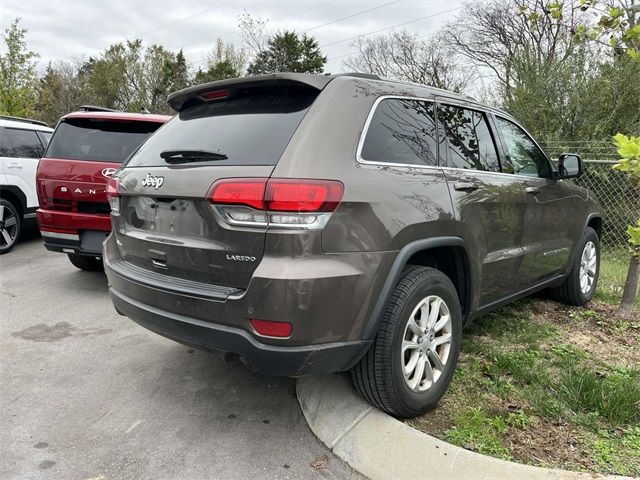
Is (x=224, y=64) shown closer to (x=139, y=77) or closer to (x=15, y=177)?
(x=139, y=77)

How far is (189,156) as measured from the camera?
267 centimetres

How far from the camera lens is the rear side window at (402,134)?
2590mm

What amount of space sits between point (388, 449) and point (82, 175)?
4.10 meters

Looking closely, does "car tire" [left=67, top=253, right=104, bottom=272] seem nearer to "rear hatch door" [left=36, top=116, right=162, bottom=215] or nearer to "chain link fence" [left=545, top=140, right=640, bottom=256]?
"rear hatch door" [left=36, top=116, right=162, bottom=215]

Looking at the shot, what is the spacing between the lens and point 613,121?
9.84 meters

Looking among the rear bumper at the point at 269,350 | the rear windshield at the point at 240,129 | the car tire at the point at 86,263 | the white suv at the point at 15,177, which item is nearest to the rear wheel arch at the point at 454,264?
the rear bumper at the point at 269,350

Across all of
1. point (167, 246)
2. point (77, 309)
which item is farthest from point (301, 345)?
point (77, 309)

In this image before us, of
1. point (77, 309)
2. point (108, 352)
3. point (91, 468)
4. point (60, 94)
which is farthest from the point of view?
point (60, 94)

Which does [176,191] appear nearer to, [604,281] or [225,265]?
[225,265]

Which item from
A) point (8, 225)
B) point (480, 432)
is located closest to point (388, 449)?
point (480, 432)

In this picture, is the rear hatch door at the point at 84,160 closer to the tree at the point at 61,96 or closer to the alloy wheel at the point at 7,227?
the alloy wheel at the point at 7,227

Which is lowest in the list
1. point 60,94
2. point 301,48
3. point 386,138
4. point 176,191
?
point 176,191

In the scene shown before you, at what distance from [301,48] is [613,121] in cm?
3543

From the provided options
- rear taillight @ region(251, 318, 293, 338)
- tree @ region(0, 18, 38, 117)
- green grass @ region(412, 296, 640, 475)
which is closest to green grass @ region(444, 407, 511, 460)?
green grass @ region(412, 296, 640, 475)
